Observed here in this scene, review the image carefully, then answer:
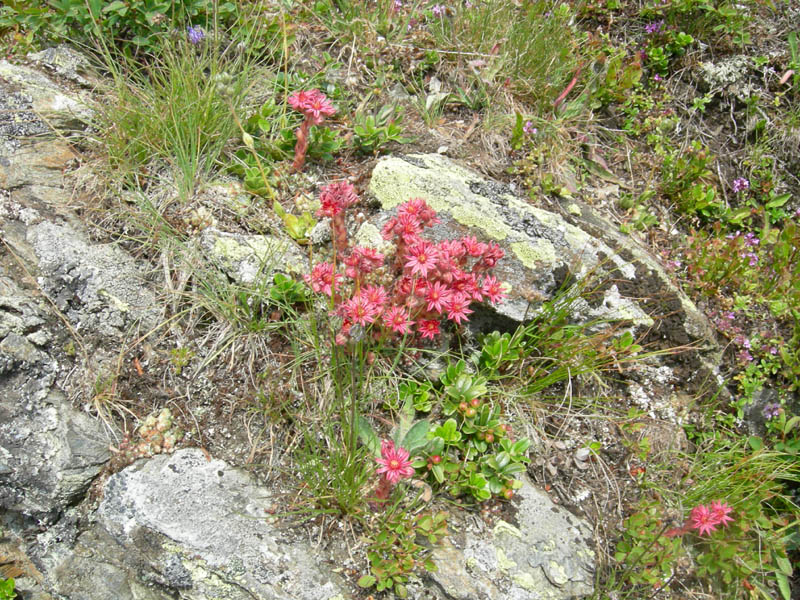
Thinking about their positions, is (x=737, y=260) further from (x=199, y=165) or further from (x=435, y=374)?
(x=199, y=165)

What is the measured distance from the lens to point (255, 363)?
2.84 m

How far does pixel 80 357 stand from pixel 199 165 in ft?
3.94

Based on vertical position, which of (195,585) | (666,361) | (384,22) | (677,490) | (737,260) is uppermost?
(384,22)

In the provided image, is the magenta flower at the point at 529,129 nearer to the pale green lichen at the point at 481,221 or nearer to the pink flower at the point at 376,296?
the pale green lichen at the point at 481,221

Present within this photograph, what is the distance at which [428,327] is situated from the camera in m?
2.74

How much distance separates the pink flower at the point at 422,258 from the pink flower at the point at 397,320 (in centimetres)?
19

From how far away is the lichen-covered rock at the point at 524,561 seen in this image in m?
2.42

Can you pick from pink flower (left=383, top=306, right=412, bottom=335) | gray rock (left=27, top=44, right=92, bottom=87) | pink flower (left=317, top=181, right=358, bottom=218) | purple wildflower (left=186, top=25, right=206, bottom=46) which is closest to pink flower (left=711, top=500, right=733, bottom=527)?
pink flower (left=383, top=306, right=412, bottom=335)

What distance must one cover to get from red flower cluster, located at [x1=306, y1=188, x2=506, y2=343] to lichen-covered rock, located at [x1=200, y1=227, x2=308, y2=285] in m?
0.27

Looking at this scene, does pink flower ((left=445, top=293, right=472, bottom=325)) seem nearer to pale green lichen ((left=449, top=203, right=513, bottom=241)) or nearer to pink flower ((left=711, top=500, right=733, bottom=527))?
pale green lichen ((left=449, top=203, right=513, bottom=241))

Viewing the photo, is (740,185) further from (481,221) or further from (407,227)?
(407,227)

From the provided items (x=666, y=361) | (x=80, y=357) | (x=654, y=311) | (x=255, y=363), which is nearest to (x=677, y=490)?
(x=666, y=361)

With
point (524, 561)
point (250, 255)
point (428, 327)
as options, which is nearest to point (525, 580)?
point (524, 561)

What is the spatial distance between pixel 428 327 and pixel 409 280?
24 cm
